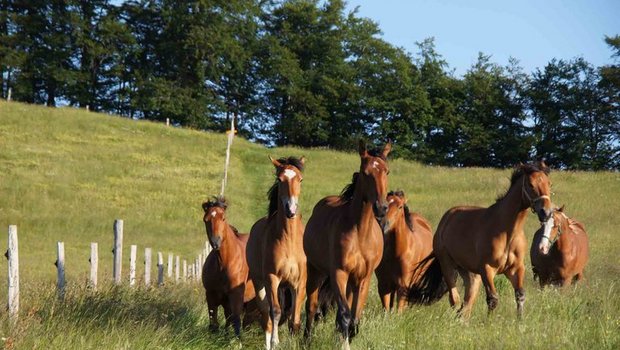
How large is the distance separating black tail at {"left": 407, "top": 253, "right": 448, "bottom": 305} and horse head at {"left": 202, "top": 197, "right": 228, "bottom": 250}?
2.94 metres

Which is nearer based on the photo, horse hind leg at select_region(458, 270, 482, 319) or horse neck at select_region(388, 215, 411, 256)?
horse hind leg at select_region(458, 270, 482, 319)

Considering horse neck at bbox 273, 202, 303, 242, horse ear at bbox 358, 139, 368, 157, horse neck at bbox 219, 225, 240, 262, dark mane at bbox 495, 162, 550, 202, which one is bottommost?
horse neck at bbox 219, 225, 240, 262

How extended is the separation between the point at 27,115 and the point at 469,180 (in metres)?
30.4

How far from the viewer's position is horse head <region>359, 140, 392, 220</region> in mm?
8195

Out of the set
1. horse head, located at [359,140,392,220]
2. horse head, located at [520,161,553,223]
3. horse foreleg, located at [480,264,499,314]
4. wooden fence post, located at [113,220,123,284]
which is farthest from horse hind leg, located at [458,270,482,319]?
wooden fence post, located at [113,220,123,284]

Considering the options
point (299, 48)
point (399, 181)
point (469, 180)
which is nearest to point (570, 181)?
point (469, 180)

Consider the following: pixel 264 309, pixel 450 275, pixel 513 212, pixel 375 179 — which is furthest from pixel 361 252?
pixel 450 275

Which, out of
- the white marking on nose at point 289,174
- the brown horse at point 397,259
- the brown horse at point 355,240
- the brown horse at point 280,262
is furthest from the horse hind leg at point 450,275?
the white marking on nose at point 289,174

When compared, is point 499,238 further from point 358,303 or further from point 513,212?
point 358,303

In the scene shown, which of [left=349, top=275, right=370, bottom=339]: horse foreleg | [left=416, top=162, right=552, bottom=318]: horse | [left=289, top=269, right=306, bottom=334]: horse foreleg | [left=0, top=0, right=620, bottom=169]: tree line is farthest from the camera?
[left=0, top=0, right=620, bottom=169]: tree line

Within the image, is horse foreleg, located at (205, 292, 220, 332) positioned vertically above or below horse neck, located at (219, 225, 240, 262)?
below

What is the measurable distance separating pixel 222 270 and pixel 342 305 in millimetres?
2987

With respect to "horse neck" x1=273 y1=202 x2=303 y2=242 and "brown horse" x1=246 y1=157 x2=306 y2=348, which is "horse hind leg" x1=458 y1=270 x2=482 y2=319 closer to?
"brown horse" x1=246 y1=157 x2=306 y2=348

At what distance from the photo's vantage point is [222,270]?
437 inches
